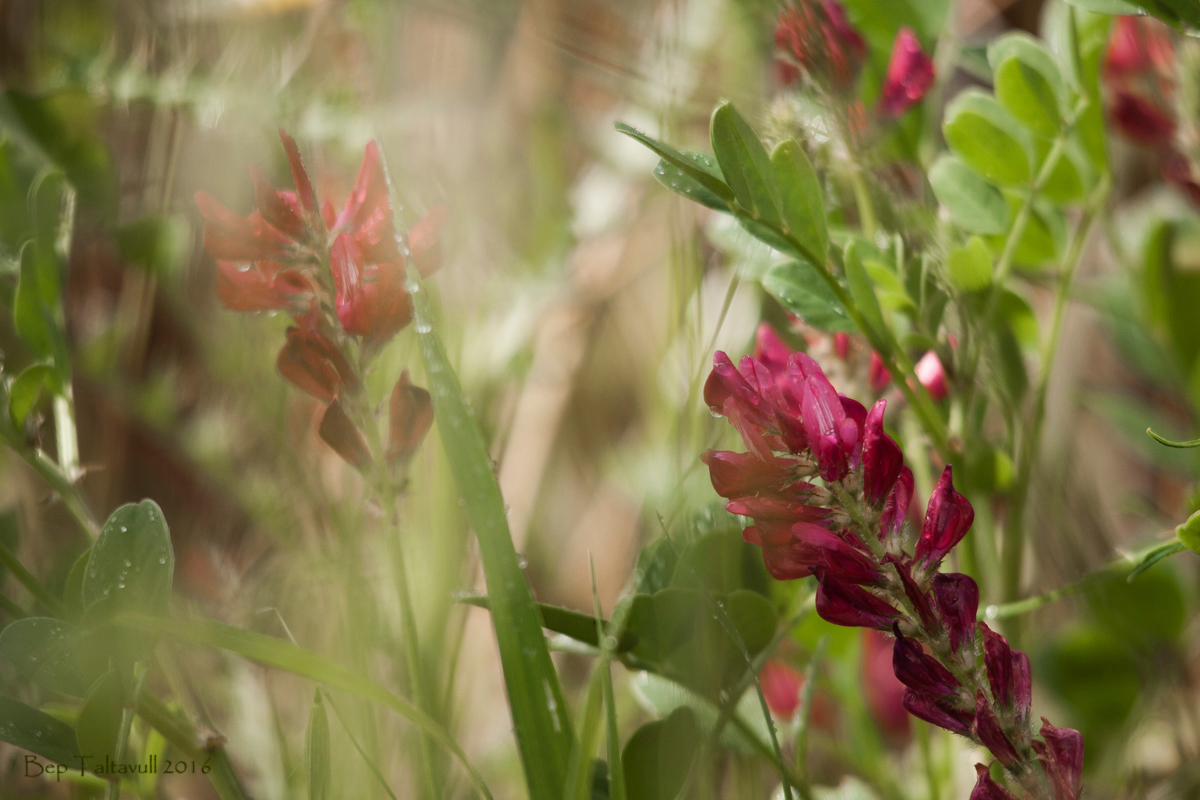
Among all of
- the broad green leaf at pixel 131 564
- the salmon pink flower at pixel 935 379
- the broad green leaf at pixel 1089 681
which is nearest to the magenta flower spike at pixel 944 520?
the salmon pink flower at pixel 935 379

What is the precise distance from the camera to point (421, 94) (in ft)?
2.73

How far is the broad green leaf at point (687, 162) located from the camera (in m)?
0.22

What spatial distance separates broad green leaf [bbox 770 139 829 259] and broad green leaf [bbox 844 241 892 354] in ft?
0.05

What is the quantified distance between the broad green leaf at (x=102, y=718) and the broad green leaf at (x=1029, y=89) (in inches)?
13.2

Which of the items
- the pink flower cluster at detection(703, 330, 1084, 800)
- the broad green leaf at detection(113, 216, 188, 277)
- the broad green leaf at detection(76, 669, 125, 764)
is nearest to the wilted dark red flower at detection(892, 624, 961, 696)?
the pink flower cluster at detection(703, 330, 1084, 800)

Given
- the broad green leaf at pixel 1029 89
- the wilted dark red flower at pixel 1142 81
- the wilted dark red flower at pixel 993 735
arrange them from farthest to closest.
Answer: the wilted dark red flower at pixel 1142 81
the broad green leaf at pixel 1029 89
the wilted dark red flower at pixel 993 735

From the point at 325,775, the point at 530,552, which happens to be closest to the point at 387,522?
the point at 325,775

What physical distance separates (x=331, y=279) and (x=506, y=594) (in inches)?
3.8

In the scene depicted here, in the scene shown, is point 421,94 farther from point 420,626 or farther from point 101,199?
point 420,626

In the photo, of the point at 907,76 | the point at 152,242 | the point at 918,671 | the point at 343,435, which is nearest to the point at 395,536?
the point at 343,435

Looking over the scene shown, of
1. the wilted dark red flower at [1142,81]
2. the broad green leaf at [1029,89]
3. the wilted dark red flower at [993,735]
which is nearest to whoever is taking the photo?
the wilted dark red flower at [993,735]

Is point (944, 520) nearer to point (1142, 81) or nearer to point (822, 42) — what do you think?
point (822, 42)

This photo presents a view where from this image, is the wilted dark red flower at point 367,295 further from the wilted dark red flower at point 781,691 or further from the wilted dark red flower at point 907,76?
the wilted dark red flower at point 781,691

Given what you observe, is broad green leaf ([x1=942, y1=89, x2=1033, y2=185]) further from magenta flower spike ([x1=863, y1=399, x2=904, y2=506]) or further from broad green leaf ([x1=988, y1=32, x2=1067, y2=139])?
magenta flower spike ([x1=863, y1=399, x2=904, y2=506])
